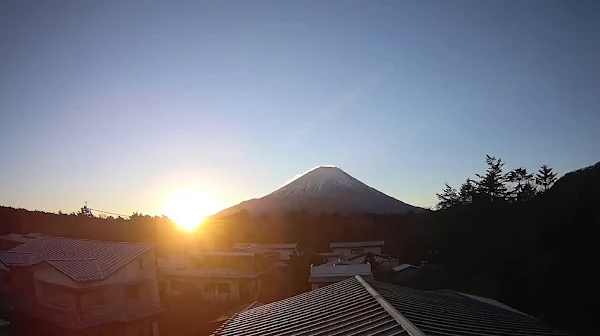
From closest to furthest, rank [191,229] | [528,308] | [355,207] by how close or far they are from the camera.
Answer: [528,308], [191,229], [355,207]

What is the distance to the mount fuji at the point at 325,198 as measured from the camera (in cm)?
4078

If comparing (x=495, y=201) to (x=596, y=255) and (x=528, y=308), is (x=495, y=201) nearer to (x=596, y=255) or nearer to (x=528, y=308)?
(x=596, y=255)

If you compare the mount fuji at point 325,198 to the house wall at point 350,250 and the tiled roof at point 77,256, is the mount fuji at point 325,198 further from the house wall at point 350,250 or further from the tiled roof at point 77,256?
the tiled roof at point 77,256

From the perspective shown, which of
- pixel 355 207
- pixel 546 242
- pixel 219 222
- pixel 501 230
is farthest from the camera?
pixel 355 207

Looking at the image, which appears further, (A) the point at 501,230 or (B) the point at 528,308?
(A) the point at 501,230

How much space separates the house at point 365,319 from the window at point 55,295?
818 cm

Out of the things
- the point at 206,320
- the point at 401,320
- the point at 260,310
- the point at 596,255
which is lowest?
the point at 206,320

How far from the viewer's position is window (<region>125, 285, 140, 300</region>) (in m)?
14.1

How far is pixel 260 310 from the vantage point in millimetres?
7664

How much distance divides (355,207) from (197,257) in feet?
76.8

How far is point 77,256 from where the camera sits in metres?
14.8

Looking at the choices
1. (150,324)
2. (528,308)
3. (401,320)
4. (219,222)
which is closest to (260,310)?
(401,320)

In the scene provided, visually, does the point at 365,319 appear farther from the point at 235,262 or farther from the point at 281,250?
the point at 281,250

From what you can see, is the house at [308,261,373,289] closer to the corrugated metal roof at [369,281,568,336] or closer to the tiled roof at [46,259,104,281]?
the tiled roof at [46,259,104,281]
